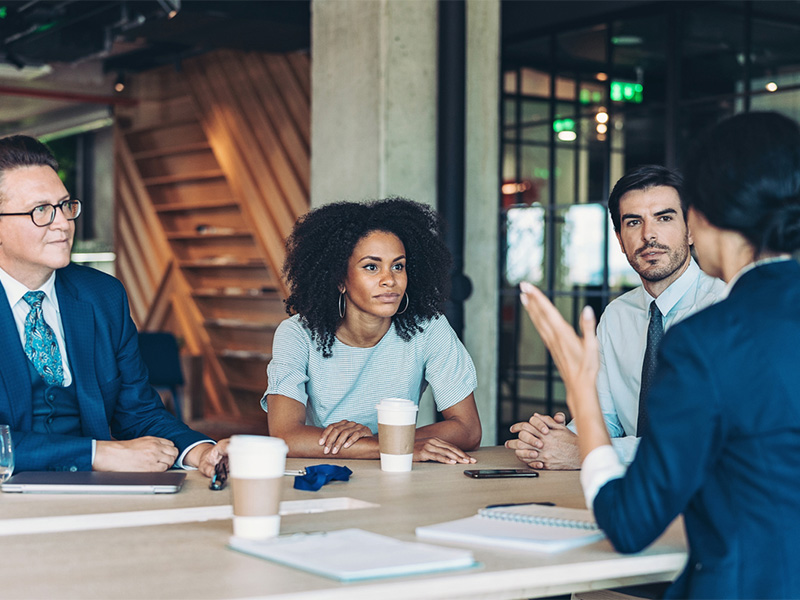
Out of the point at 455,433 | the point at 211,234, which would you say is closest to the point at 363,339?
the point at 455,433

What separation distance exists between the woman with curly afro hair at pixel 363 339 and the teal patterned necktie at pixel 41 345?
0.64 m

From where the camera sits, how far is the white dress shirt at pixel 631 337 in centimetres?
292

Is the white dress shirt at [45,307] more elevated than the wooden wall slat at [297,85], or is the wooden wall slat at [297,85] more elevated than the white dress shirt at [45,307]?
the wooden wall slat at [297,85]

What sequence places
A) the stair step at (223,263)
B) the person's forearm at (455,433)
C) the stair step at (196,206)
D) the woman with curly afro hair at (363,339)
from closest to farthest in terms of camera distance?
1. the person's forearm at (455,433)
2. the woman with curly afro hair at (363,339)
3. the stair step at (223,263)
4. the stair step at (196,206)

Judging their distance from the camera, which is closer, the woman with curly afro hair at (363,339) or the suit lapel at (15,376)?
the suit lapel at (15,376)

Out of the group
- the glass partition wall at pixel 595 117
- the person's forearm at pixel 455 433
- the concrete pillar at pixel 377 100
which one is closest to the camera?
the person's forearm at pixel 455 433

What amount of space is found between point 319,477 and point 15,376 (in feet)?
2.79

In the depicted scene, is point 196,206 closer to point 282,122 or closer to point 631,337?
point 282,122

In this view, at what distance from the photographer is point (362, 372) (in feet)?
9.94

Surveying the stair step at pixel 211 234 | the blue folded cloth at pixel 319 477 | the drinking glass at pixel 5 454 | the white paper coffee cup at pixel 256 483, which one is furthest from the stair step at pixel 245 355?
the white paper coffee cup at pixel 256 483

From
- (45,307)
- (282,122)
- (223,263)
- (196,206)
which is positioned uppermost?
(282,122)

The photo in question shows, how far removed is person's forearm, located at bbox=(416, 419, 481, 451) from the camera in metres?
2.84

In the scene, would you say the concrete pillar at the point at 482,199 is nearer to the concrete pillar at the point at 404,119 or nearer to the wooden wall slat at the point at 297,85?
the concrete pillar at the point at 404,119

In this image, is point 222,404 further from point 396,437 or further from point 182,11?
point 396,437
